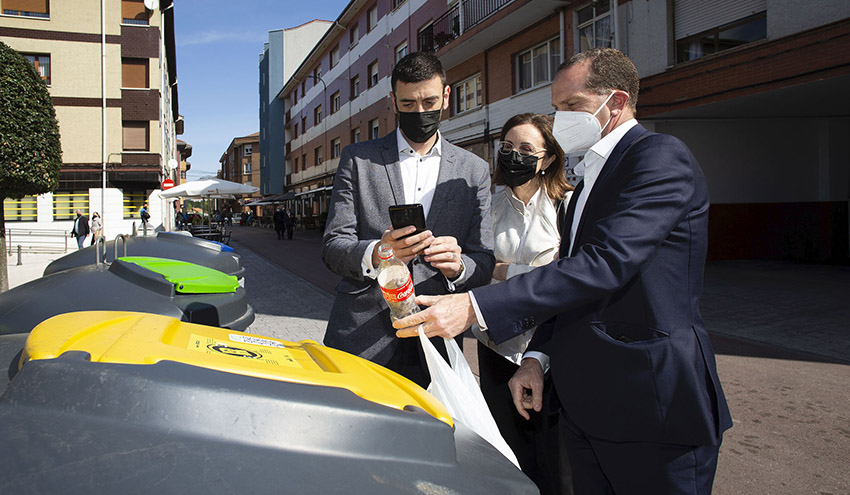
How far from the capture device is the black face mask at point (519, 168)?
2.57 m

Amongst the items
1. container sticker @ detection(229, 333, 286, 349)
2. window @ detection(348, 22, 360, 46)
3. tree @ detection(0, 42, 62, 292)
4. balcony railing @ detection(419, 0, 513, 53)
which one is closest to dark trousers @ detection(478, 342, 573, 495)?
container sticker @ detection(229, 333, 286, 349)

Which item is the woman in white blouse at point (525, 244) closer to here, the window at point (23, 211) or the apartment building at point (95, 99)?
the apartment building at point (95, 99)

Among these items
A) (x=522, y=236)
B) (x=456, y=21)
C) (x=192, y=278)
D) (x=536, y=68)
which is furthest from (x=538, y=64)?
(x=192, y=278)

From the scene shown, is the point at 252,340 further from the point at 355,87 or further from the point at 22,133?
the point at 355,87

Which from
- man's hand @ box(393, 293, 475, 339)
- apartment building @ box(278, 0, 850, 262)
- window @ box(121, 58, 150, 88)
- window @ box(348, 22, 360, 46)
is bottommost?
man's hand @ box(393, 293, 475, 339)

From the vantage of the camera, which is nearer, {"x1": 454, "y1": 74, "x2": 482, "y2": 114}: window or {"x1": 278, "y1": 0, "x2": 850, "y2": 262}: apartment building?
{"x1": 278, "y1": 0, "x2": 850, "y2": 262}: apartment building

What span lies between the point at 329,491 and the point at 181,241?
491 centimetres

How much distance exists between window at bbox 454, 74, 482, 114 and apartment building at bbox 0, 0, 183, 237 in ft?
47.8

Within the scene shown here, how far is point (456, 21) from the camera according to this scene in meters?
17.9

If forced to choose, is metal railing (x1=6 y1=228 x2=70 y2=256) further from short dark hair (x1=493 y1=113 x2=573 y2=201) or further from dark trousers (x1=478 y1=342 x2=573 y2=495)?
dark trousers (x1=478 y1=342 x2=573 y2=495)

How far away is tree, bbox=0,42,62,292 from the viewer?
23.6ft

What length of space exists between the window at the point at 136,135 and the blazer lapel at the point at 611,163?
2780cm

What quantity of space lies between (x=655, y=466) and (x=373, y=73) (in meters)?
27.1

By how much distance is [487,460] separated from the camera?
1.21 m
